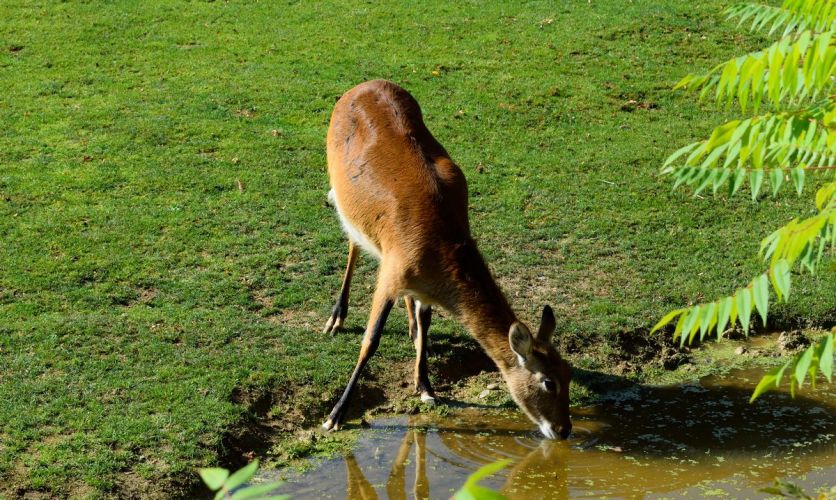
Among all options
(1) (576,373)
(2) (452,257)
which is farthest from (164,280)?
(1) (576,373)

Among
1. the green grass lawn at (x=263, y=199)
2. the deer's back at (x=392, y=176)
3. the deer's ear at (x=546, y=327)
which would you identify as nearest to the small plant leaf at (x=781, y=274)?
the deer's ear at (x=546, y=327)

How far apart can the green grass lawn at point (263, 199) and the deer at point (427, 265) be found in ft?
2.55

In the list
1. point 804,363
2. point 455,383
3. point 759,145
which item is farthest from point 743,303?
point 455,383

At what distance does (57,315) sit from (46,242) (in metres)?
1.57

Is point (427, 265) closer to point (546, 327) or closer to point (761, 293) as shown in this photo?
point (546, 327)

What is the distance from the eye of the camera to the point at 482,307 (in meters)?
7.04

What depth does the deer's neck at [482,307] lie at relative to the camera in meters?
7.03

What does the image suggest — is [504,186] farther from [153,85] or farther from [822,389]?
[153,85]

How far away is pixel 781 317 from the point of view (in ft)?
28.6

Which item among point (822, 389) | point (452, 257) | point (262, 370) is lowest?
point (822, 389)

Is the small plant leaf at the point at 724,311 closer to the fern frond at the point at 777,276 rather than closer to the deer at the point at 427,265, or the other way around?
the fern frond at the point at 777,276

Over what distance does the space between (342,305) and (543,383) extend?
7.02 ft

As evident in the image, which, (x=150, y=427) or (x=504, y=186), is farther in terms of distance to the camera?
(x=504, y=186)

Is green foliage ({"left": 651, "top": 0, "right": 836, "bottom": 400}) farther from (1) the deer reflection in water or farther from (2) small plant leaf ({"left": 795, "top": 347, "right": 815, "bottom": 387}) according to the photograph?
(1) the deer reflection in water
